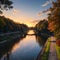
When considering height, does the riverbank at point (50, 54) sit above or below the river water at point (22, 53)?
above

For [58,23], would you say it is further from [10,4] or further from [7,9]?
[10,4]

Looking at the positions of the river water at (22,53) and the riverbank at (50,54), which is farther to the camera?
the river water at (22,53)

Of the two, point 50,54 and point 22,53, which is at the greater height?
point 50,54

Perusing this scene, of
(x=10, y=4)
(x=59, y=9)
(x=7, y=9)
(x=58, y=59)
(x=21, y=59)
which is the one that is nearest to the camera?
(x=59, y=9)

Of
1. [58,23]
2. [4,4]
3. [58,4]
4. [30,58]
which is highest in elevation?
[4,4]

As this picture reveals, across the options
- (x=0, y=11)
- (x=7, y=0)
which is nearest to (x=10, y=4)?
(x=7, y=0)

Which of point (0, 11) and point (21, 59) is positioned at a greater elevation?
point (0, 11)

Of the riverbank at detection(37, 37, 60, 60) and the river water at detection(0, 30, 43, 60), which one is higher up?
the riverbank at detection(37, 37, 60, 60)

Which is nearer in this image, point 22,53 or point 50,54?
point 50,54

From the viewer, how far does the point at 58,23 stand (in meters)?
18.9

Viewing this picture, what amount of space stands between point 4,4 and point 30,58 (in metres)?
15.3

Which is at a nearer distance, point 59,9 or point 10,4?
point 59,9

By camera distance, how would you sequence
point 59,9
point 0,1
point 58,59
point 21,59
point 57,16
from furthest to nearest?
point 0,1
point 21,59
point 58,59
point 57,16
point 59,9

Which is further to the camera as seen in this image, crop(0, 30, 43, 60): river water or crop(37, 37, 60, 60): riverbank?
crop(0, 30, 43, 60): river water
